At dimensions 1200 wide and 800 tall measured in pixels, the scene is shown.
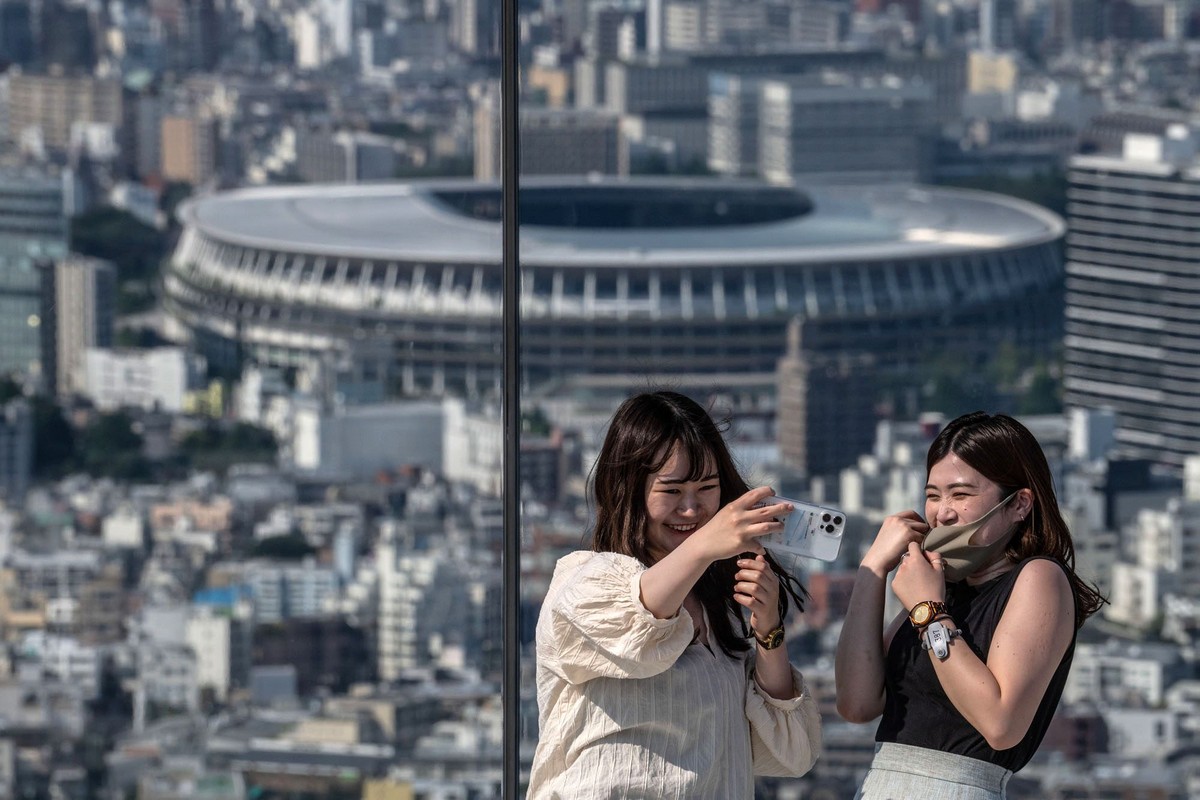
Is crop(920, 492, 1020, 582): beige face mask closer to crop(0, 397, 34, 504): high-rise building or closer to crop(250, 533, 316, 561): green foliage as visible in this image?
crop(250, 533, 316, 561): green foliage

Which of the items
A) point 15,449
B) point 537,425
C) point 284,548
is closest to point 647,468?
point 284,548

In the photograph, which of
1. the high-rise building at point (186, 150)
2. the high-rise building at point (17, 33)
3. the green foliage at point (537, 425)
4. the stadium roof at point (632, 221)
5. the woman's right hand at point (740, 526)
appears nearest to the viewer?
the woman's right hand at point (740, 526)

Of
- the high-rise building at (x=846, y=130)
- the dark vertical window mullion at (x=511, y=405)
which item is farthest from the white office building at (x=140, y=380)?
the dark vertical window mullion at (x=511, y=405)

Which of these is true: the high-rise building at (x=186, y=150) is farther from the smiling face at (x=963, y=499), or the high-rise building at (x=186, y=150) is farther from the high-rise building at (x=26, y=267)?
the smiling face at (x=963, y=499)

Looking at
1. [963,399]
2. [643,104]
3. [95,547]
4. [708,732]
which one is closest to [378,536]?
[95,547]

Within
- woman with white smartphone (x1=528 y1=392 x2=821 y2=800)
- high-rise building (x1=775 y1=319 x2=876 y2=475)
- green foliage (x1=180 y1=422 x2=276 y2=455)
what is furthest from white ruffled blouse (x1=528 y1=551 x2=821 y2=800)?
high-rise building (x1=775 y1=319 x2=876 y2=475)

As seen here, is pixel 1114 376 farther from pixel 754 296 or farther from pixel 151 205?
pixel 151 205
